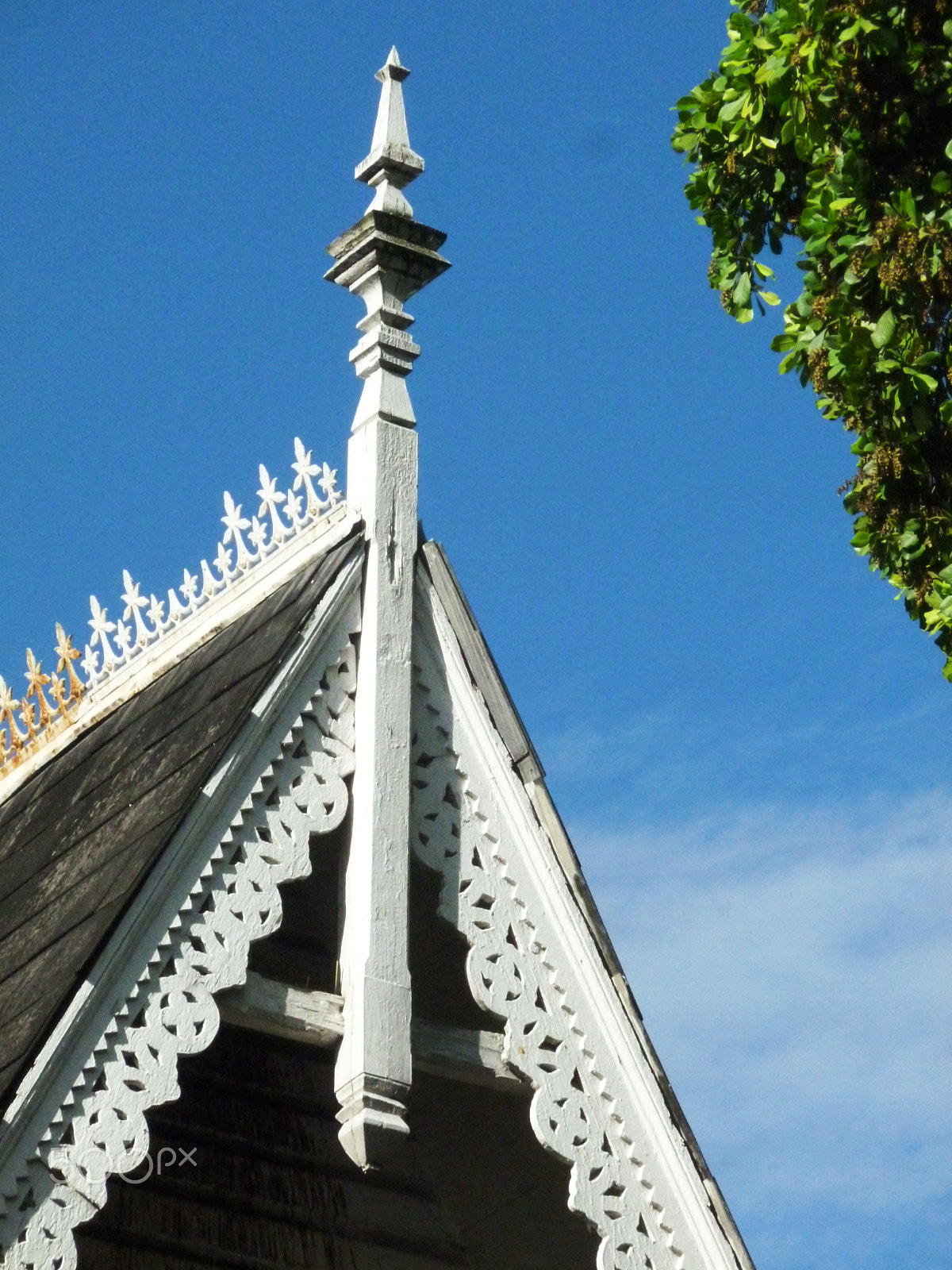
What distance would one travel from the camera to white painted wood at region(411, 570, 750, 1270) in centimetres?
883

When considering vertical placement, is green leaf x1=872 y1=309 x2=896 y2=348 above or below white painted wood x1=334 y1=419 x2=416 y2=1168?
above

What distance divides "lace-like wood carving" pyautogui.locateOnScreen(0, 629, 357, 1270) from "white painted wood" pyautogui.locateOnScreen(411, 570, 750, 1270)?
1.69 ft

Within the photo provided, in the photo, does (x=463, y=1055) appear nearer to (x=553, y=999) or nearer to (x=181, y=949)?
(x=553, y=999)

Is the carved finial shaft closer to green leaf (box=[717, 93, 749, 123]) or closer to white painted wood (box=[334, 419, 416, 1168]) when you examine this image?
white painted wood (box=[334, 419, 416, 1168])

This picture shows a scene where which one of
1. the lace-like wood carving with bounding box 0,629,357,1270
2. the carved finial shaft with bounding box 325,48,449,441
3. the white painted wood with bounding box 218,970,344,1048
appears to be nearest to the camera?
the lace-like wood carving with bounding box 0,629,357,1270

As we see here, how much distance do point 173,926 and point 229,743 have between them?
2.40 ft

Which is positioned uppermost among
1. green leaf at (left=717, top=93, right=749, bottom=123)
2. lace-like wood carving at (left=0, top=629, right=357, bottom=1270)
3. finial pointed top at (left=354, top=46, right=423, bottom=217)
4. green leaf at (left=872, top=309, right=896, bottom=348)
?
finial pointed top at (left=354, top=46, right=423, bottom=217)

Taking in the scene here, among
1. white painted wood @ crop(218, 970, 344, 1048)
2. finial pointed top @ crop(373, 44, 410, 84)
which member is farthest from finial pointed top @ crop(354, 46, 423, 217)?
white painted wood @ crop(218, 970, 344, 1048)

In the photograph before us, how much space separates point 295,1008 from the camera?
8586 millimetres

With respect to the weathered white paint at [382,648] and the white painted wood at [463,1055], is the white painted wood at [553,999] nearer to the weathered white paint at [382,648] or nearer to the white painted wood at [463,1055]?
the white painted wood at [463,1055]

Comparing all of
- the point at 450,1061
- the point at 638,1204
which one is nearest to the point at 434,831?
the point at 450,1061

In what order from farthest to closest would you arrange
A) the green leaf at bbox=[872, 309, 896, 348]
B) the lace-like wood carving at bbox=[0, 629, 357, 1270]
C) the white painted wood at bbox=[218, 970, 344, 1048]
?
the white painted wood at bbox=[218, 970, 344, 1048]
the green leaf at bbox=[872, 309, 896, 348]
the lace-like wood carving at bbox=[0, 629, 357, 1270]

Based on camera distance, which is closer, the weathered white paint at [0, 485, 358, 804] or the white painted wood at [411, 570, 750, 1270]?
the white painted wood at [411, 570, 750, 1270]

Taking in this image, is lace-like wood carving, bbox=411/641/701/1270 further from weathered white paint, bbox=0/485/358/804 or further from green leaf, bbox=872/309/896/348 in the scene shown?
green leaf, bbox=872/309/896/348
